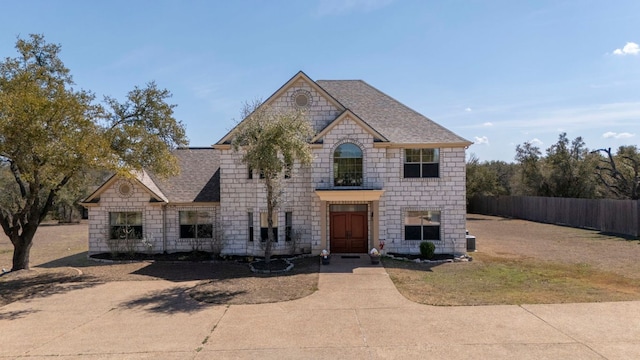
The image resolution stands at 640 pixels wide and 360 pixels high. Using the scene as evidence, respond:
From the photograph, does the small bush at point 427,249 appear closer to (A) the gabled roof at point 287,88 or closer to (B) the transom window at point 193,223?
(A) the gabled roof at point 287,88

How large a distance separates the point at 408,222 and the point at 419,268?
3297mm

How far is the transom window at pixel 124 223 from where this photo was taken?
21312 mm

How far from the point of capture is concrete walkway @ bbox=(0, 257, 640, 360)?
7836 mm

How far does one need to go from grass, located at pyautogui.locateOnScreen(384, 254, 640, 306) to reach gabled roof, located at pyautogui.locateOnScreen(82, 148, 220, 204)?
10488mm

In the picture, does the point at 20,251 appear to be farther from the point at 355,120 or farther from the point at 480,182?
the point at 480,182

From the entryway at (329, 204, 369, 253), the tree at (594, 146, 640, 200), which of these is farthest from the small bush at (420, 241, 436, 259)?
the tree at (594, 146, 640, 200)

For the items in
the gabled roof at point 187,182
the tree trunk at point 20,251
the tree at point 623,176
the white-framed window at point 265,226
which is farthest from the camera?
the tree at point 623,176

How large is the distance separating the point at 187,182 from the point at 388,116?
11.6m

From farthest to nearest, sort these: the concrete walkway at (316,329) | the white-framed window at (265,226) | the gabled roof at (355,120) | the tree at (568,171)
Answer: the tree at (568,171)
the white-framed window at (265,226)
the gabled roof at (355,120)
the concrete walkway at (316,329)

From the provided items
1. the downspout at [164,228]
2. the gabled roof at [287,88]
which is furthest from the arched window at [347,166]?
the downspout at [164,228]

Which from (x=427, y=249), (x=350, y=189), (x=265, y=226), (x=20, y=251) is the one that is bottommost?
(x=427, y=249)

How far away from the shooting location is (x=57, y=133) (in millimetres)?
12977

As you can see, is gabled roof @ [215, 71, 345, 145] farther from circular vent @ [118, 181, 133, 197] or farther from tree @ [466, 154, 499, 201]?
tree @ [466, 154, 499, 201]

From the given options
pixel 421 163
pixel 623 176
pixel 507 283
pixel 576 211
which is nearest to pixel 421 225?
pixel 421 163
